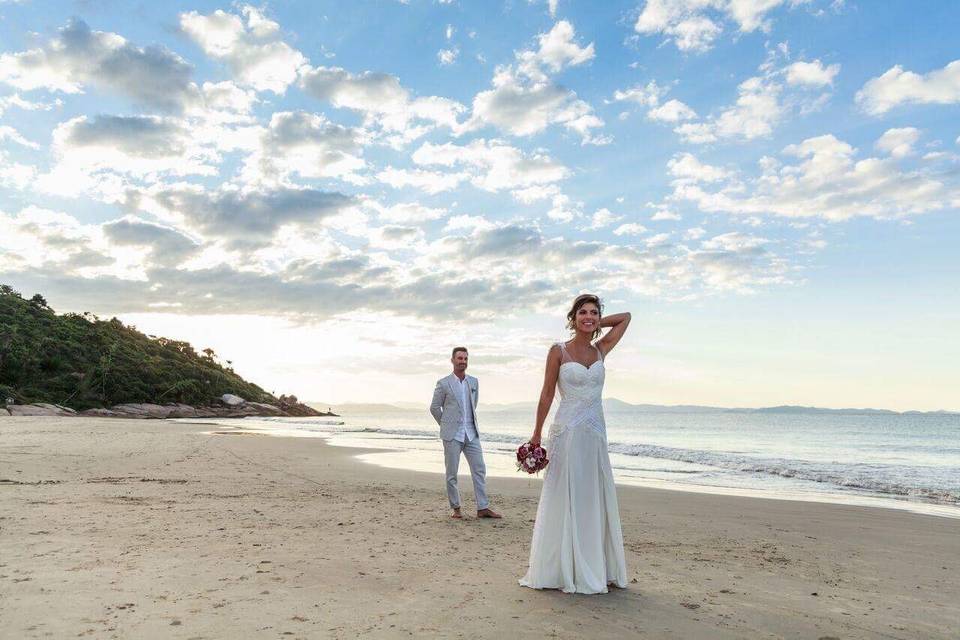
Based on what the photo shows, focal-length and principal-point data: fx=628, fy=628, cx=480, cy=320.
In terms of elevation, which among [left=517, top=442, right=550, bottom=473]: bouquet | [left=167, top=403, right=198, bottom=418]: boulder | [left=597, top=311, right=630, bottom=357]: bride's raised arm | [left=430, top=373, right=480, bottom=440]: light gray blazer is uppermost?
[left=597, top=311, right=630, bottom=357]: bride's raised arm

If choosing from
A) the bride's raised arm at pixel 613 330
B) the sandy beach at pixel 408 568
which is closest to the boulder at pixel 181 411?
the sandy beach at pixel 408 568

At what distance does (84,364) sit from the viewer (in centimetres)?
6038

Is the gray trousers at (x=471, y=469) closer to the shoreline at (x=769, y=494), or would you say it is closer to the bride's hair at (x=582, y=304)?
the bride's hair at (x=582, y=304)

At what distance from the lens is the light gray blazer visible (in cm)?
932

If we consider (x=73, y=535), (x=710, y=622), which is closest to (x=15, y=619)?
(x=73, y=535)

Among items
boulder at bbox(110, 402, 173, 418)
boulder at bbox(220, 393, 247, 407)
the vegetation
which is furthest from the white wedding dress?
boulder at bbox(220, 393, 247, 407)

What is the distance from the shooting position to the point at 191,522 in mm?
7652

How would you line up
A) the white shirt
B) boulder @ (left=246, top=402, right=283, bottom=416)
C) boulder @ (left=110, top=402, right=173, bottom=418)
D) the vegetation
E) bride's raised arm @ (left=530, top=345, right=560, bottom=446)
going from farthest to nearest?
boulder @ (left=246, top=402, right=283, bottom=416)
boulder @ (left=110, top=402, right=173, bottom=418)
the vegetation
the white shirt
bride's raised arm @ (left=530, top=345, right=560, bottom=446)

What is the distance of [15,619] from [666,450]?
2645 cm

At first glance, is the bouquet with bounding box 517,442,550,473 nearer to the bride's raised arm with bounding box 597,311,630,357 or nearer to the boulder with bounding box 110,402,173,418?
the bride's raised arm with bounding box 597,311,630,357

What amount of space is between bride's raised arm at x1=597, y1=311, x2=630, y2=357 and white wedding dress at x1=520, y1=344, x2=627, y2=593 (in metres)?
0.10

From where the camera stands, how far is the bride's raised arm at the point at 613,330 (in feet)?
18.1

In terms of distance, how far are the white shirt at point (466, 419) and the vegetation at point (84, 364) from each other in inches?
1888

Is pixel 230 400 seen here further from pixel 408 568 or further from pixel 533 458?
pixel 533 458
